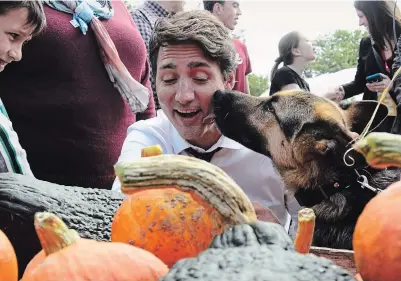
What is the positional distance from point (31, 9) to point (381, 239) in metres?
1.53

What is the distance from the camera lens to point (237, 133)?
243 cm

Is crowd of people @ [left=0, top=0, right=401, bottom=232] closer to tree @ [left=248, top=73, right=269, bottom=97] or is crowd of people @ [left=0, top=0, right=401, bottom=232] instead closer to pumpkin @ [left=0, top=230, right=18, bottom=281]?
pumpkin @ [left=0, top=230, right=18, bottom=281]

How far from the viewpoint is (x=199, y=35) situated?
2043 mm

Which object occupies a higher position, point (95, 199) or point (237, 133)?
point (95, 199)

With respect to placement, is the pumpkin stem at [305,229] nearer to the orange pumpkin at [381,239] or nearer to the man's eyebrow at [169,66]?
the orange pumpkin at [381,239]

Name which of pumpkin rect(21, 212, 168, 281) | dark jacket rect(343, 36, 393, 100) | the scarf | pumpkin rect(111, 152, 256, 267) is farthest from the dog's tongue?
dark jacket rect(343, 36, 393, 100)

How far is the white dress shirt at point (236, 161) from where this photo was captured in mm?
2131

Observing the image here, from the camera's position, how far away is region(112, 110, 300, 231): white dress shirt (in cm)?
213

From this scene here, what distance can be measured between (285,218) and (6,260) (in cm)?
162

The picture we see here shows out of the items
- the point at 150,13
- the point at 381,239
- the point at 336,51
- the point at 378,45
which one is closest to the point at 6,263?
the point at 381,239

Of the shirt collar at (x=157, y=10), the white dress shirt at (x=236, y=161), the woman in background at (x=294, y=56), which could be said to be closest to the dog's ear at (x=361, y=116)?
the white dress shirt at (x=236, y=161)

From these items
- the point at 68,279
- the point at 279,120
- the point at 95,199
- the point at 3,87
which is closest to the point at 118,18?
the point at 3,87

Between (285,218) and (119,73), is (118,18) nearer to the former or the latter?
(119,73)

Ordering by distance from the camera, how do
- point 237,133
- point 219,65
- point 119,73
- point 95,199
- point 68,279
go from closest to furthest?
1. point 68,279
2. point 95,199
3. point 219,65
4. point 119,73
5. point 237,133
